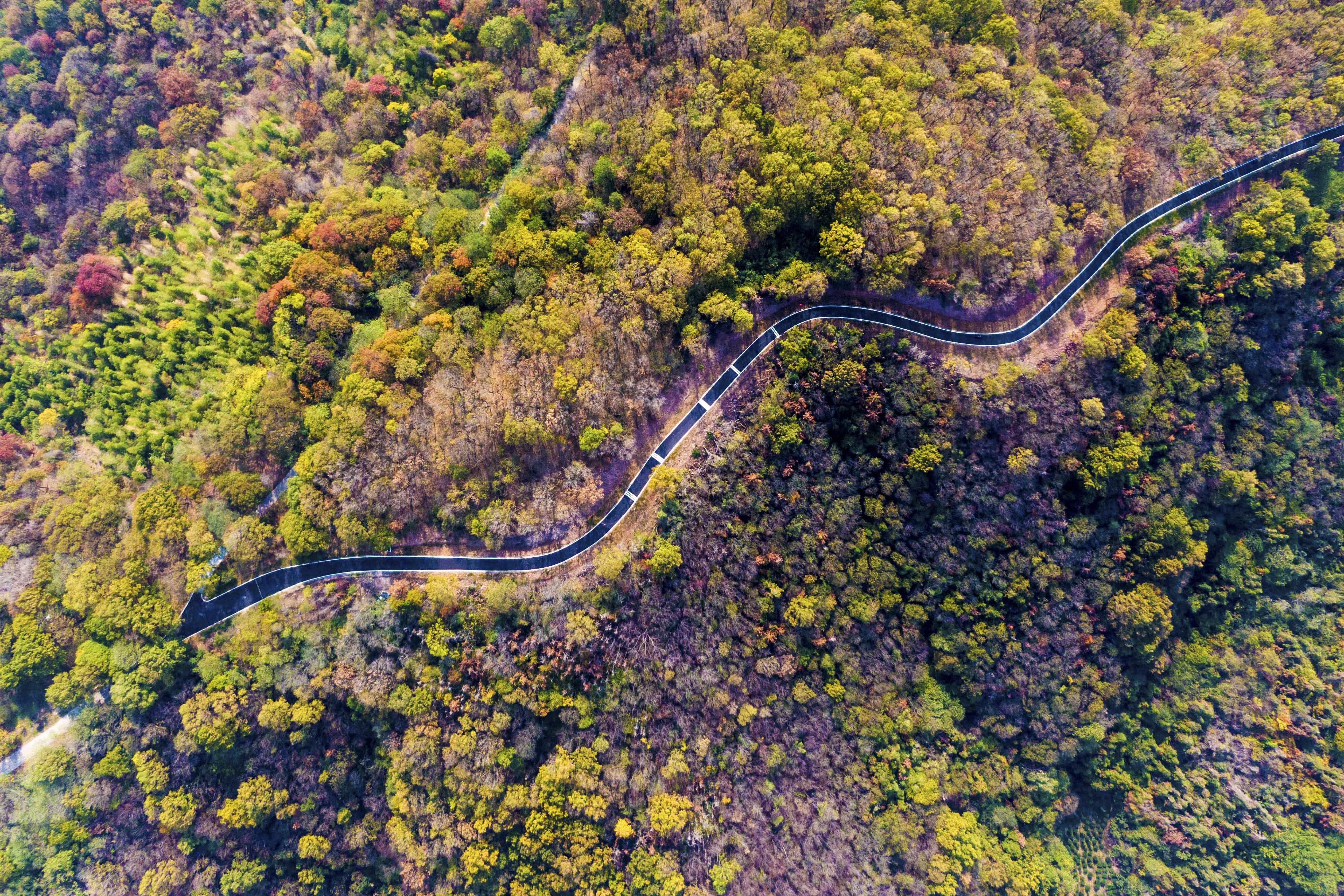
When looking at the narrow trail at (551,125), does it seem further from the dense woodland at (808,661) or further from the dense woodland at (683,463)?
the dense woodland at (808,661)

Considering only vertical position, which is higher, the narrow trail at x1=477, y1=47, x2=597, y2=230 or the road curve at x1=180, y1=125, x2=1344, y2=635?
the narrow trail at x1=477, y1=47, x2=597, y2=230

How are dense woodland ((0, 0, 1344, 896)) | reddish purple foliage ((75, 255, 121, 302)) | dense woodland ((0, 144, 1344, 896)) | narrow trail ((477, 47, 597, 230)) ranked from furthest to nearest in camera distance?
reddish purple foliage ((75, 255, 121, 302))
narrow trail ((477, 47, 597, 230))
dense woodland ((0, 144, 1344, 896))
dense woodland ((0, 0, 1344, 896))

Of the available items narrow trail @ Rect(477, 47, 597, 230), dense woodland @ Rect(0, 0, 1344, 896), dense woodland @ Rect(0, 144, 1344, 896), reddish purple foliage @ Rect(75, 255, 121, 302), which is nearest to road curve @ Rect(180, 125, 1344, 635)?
dense woodland @ Rect(0, 0, 1344, 896)

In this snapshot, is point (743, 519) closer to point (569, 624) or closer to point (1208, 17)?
point (569, 624)

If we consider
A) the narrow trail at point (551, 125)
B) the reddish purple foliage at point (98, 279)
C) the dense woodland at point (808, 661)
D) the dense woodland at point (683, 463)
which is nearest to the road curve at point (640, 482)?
the dense woodland at point (683, 463)

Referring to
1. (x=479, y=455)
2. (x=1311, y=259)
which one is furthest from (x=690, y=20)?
(x=1311, y=259)

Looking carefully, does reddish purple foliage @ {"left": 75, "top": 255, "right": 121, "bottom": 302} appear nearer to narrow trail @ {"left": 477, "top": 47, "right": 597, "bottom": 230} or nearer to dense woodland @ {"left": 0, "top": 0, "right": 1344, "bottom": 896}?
dense woodland @ {"left": 0, "top": 0, "right": 1344, "bottom": 896}

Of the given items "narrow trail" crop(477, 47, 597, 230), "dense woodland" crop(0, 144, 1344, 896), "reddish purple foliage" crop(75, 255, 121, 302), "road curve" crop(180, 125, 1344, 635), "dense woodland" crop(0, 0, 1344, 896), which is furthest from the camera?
"reddish purple foliage" crop(75, 255, 121, 302)

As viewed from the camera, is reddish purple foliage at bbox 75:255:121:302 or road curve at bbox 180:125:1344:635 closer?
road curve at bbox 180:125:1344:635
